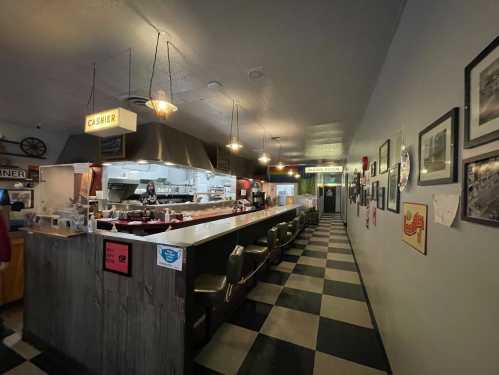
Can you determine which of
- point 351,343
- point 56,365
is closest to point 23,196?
point 56,365

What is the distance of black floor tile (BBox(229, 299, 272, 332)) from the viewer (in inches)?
86.2

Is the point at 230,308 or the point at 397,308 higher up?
the point at 397,308

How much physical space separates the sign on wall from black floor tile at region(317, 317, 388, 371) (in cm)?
652

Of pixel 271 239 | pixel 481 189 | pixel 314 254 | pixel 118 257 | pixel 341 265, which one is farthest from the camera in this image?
pixel 314 254

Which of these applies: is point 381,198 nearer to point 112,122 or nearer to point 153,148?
point 112,122

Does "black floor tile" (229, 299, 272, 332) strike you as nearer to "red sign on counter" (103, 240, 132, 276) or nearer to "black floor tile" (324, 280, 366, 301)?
"black floor tile" (324, 280, 366, 301)

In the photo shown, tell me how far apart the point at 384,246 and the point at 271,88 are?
2504mm

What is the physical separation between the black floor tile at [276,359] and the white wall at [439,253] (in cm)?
69

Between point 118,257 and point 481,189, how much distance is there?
2084 millimetres

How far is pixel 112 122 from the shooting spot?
7.48 ft

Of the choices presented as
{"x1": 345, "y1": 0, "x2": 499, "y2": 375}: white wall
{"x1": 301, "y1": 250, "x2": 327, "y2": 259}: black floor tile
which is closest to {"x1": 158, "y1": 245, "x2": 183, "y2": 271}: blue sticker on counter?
{"x1": 345, "y1": 0, "x2": 499, "y2": 375}: white wall

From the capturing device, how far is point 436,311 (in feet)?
3.18

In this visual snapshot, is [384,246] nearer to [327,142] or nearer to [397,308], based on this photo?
[397,308]

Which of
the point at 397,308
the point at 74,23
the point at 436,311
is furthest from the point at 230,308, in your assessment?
the point at 74,23
